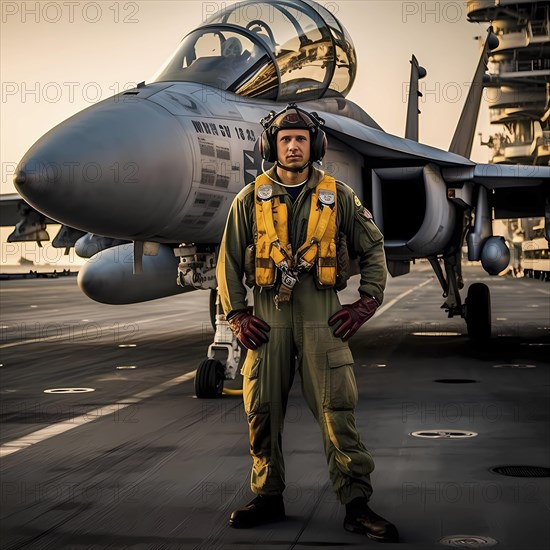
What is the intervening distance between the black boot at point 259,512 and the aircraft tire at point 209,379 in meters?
3.64

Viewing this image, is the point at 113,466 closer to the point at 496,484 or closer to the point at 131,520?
the point at 131,520

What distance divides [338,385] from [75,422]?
11.0 ft

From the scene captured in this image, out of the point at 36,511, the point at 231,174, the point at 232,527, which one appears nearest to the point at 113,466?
the point at 36,511

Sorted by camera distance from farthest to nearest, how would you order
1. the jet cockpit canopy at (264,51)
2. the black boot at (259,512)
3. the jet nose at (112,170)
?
the jet cockpit canopy at (264,51), the jet nose at (112,170), the black boot at (259,512)

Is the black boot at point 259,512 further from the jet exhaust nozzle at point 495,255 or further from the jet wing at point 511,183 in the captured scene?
the jet exhaust nozzle at point 495,255

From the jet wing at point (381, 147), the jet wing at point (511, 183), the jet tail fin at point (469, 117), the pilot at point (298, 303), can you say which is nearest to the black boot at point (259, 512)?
the pilot at point (298, 303)

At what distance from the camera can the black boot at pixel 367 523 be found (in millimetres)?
3834

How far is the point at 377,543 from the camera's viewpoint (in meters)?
3.82

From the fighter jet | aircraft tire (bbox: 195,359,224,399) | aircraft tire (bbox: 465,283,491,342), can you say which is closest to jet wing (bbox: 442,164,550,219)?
the fighter jet

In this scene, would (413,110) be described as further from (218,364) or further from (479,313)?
(218,364)

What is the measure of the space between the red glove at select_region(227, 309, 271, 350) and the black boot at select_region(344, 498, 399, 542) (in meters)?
0.81

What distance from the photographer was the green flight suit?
4082 mm

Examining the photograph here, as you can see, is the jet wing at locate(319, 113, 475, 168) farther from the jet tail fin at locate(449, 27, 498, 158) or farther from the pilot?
the pilot

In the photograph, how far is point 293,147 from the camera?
4.20 m
